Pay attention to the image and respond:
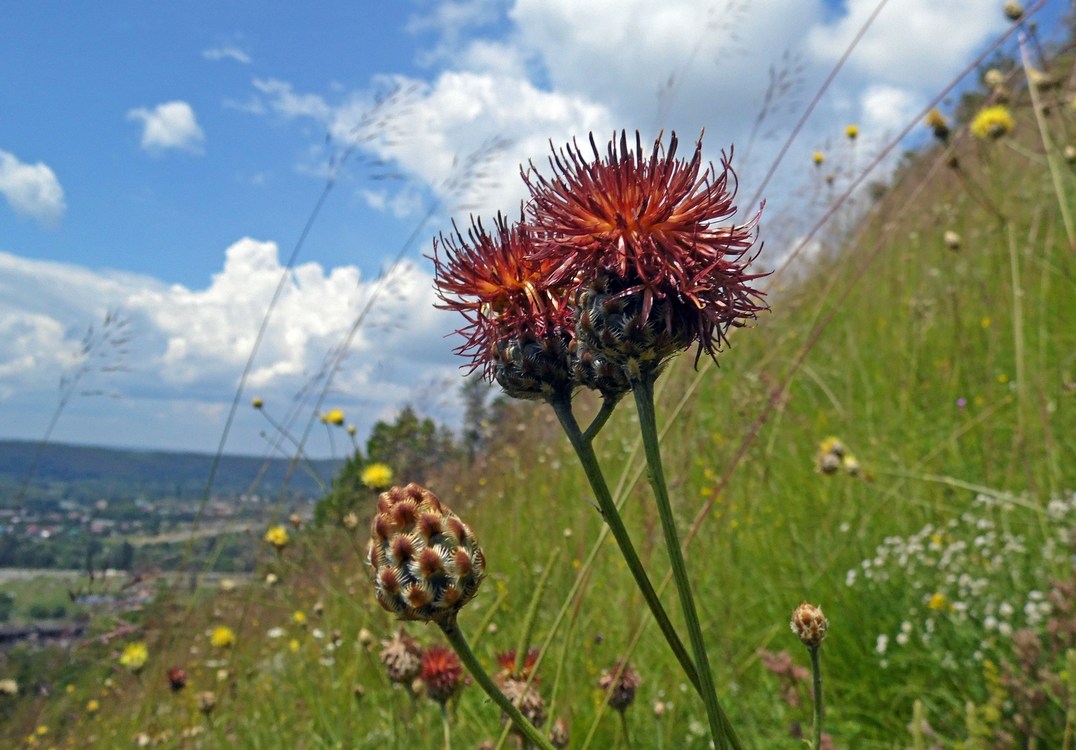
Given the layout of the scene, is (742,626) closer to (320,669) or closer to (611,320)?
(320,669)

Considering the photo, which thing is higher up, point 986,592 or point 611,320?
point 611,320

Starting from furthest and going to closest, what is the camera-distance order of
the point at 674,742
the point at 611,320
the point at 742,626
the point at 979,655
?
the point at 742,626 < the point at 674,742 < the point at 979,655 < the point at 611,320

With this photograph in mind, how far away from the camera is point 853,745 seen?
111 inches

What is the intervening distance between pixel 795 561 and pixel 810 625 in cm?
238

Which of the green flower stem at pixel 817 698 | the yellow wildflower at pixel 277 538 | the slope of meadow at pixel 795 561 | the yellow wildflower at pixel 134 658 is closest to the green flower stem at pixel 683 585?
the green flower stem at pixel 817 698

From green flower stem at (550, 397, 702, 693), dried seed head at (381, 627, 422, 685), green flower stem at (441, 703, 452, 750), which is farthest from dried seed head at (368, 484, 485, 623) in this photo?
dried seed head at (381, 627, 422, 685)

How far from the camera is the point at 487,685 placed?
100 centimetres

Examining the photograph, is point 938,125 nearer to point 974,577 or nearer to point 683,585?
point 974,577

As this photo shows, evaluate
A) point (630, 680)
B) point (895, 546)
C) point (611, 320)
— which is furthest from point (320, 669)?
point (611, 320)

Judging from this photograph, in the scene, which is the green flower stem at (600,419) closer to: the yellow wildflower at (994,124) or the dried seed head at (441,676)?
the dried seed head at (441,676)

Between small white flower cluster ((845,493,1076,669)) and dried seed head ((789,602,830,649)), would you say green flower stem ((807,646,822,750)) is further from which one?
small white flower cluster ((845,493,1076,669))

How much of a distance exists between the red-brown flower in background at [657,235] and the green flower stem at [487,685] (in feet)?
1.77

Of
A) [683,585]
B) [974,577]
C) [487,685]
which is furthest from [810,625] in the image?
[974,577]

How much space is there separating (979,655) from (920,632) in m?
0.26
